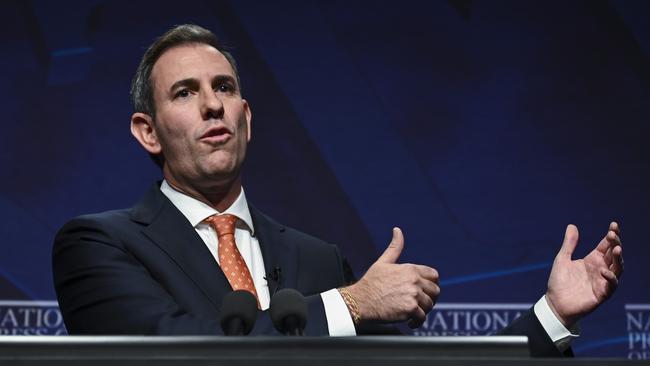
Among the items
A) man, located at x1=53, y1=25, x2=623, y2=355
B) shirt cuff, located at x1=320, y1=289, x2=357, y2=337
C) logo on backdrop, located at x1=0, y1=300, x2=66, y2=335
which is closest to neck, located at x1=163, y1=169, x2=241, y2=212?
man, located at x1=53, y1=25, x2=623, y2=355

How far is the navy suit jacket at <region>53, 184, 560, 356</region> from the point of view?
2156mm

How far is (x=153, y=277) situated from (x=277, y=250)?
0.38 meters

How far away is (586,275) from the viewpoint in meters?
2.20

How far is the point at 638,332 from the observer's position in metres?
3.44

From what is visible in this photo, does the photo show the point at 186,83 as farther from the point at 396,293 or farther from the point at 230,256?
the point at 396,293

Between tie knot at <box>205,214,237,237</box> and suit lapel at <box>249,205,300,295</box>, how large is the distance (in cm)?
10

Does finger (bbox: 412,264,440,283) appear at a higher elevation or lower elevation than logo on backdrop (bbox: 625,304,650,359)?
higher

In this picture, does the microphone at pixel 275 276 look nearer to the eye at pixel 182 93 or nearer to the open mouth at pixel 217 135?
the open mouth at pixel 217 135

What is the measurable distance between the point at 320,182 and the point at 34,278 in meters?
1.06

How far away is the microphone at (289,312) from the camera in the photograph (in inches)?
63.7

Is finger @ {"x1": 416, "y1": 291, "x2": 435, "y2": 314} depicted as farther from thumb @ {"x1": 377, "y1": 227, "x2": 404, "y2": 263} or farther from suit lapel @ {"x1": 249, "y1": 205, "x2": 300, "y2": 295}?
suit lapel @ {"x1": 249, "y1": 205, "x2": 300, "y2": 295}

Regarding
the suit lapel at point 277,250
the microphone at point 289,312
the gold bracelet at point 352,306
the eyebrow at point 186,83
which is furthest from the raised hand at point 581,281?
the eyebrow at point 186,83

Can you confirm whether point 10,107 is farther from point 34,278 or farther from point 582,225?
point 582,225

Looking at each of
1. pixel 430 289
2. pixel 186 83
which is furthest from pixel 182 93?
pixel 430 289
